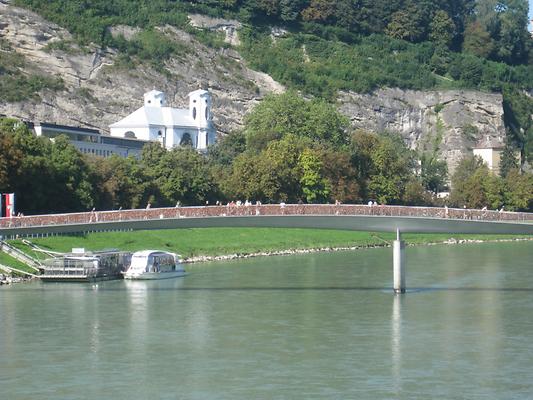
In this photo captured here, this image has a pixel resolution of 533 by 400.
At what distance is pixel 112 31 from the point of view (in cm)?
14462

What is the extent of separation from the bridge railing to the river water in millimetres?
2946

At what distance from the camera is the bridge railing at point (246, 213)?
58.5 metres

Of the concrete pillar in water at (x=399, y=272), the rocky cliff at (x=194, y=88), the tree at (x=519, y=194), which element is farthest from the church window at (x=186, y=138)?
the concrete pillar in water at (x=399, y=272)

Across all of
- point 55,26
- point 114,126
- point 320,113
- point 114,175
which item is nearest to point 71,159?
point 114,175

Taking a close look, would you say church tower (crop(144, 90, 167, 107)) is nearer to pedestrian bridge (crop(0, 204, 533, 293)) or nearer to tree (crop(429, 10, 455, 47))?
tree (crop(429, 10, 455, 47))

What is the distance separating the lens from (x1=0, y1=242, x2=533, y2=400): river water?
1603 inches

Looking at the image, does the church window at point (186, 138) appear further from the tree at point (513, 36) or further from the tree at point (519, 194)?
the tree at point (513, 36)

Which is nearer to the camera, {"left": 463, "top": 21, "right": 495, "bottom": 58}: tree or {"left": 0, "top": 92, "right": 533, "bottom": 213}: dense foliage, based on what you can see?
{"left": 0, "top": 92, "right": 533, "bottom": 213}: dense foliage

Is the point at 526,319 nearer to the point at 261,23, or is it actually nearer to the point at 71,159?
the point at 71,159

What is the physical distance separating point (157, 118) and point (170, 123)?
5.04 feet

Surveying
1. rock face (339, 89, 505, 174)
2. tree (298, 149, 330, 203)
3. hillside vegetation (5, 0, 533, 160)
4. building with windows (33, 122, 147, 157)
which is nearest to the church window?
hillside vegetation (5, 0, 533, 160)

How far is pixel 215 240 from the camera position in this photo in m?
83.6

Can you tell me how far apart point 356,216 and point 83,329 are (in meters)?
13.8

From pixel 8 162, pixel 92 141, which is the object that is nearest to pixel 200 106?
pixel 92 141
